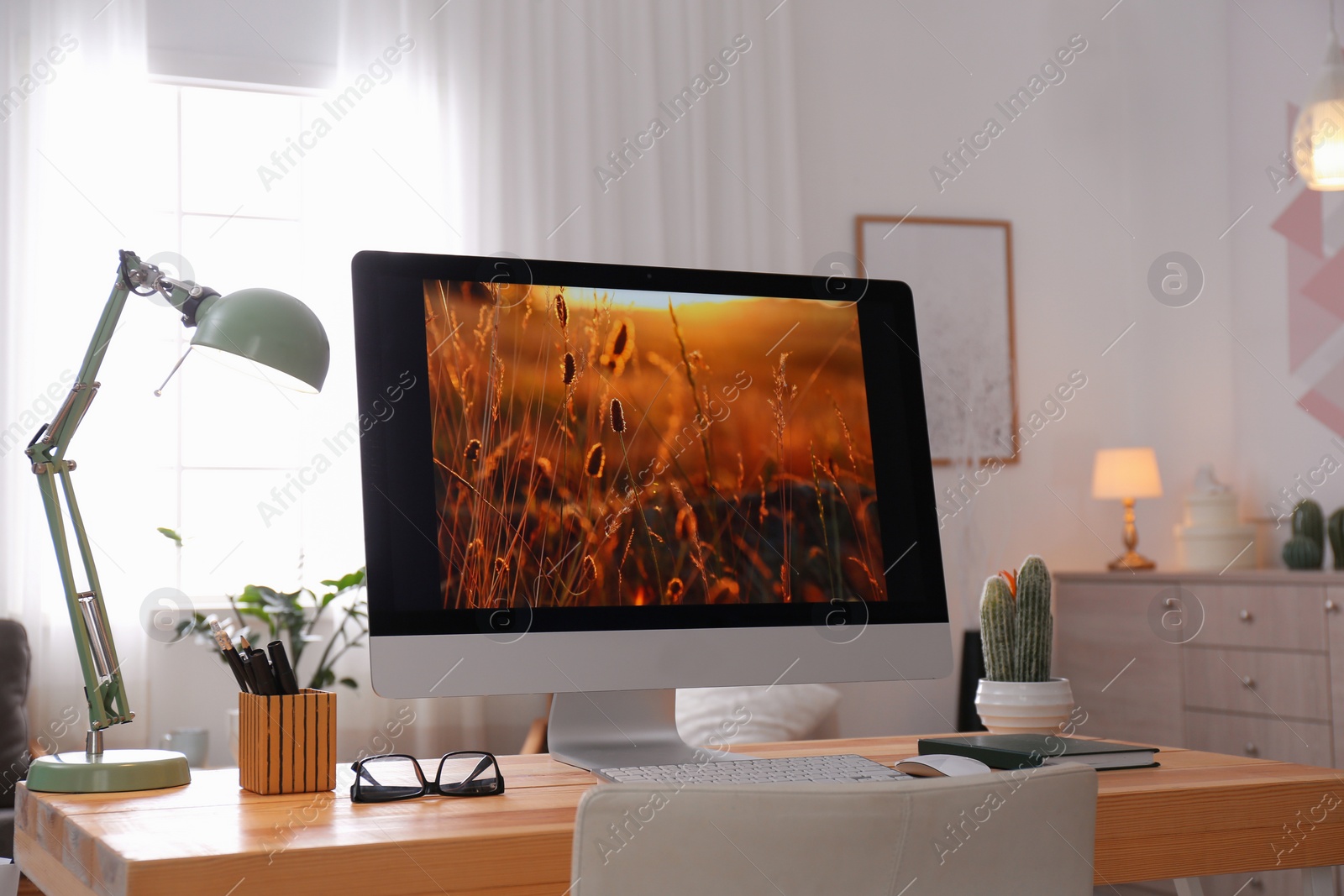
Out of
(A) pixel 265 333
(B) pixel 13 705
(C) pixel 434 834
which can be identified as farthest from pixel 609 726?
(B) pixel 13 705

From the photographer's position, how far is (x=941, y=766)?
124 centimetres

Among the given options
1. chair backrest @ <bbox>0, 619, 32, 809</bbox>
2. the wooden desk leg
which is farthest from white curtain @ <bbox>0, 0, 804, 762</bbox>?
the wooden desk leg

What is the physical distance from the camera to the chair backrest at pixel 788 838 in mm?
766

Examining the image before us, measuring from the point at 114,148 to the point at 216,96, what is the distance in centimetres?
39

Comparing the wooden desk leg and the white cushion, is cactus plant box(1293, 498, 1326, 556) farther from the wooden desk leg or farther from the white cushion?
the wooden desk leg

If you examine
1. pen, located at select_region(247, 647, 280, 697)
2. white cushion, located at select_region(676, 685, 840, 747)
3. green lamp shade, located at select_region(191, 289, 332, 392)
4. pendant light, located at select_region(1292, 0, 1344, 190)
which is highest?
pendant light, located at select_region(1292, 0, 1344, 190)

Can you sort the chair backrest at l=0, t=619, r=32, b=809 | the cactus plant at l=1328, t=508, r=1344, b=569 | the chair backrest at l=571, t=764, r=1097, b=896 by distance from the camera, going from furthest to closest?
the cactus plant at l=1328, t=508, r=1344, b=569 → the chair backrest at l=0, t=619, r=32, b=809 → the chair backrest at l=571, t=764, r=1097, b=896

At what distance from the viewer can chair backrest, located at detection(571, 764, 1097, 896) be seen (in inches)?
30.1

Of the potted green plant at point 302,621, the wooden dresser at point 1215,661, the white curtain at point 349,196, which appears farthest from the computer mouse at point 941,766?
the white curtain at point 349,196

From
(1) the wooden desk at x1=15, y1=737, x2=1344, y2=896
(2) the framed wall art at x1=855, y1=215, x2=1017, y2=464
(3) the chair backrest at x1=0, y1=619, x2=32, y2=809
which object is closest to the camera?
(1) the wooden desk at x1=15, y1=737, x2=1344, y2=896

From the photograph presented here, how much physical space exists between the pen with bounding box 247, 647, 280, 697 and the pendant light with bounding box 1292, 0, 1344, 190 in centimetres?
300

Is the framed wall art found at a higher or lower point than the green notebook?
higher

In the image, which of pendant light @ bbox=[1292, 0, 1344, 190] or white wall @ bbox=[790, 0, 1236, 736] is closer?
pendant light @ bbox=[1292, 0, 1344, 190]

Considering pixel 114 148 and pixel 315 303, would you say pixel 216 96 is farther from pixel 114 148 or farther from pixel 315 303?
pixel 315 303
